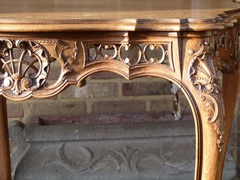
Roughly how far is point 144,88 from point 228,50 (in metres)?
0.85

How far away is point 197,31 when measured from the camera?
0.96 meters

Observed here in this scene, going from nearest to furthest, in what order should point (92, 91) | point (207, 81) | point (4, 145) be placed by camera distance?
point (207, 81) → point (4, 145) → point (92, 91)

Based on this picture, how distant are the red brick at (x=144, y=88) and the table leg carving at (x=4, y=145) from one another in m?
0.55

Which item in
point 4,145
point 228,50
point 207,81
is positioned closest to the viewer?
point 207,81

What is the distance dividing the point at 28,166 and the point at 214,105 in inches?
29.7

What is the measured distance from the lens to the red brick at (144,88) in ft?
6.37

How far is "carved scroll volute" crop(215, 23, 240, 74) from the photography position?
104 cm

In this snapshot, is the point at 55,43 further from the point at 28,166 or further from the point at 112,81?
the point at 112,81

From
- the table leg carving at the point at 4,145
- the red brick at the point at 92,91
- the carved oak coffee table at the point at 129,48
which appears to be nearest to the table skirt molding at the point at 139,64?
the carved oak coffee table at the point at 129,48

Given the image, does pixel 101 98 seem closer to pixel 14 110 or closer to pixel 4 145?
pixel 14 110

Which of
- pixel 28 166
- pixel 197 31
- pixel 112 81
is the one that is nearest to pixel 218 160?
pixel 197 31

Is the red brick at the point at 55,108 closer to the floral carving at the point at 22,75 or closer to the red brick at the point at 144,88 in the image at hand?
the red brick at the point at 144,88

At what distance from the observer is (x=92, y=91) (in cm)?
193

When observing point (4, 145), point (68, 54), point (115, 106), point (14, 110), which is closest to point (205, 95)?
point (68, 54)
